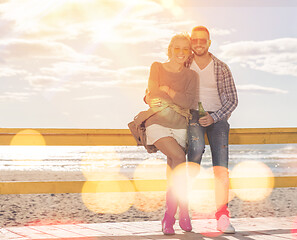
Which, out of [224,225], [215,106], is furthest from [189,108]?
[224,225]

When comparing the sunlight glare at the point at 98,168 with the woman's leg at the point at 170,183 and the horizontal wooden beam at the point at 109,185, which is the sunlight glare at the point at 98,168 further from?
the woman's leg at the point at 170,183

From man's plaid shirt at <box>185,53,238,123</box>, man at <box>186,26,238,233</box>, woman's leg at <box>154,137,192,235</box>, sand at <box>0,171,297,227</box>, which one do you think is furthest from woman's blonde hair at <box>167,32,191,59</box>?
sand at <box>0,171,297,227</box>

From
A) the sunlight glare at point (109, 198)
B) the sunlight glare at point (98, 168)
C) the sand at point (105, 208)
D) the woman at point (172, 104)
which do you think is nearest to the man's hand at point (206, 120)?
the woman at point (172, 104)

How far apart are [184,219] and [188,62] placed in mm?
1384

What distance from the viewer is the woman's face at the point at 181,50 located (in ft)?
11.9

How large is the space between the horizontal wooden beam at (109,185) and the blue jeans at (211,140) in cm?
60

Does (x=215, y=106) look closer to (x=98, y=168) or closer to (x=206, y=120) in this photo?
(x=206, y=120)

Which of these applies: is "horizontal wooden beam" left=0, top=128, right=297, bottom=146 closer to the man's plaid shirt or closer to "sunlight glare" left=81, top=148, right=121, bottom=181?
the man's plaid shirt

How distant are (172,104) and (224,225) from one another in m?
1.18

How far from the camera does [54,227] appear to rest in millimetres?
4070

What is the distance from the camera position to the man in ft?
12.4

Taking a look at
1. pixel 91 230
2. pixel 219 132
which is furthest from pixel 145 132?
pixel 91 230

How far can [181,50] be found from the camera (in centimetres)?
362

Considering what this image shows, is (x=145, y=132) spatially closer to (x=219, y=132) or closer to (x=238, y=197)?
(x=219, y=132)
